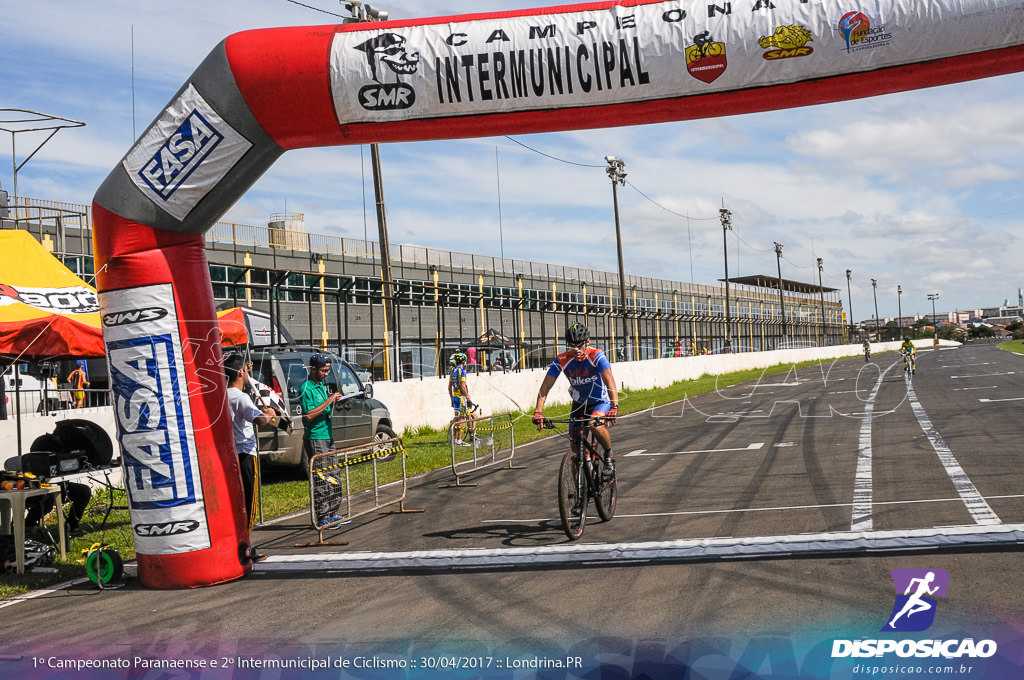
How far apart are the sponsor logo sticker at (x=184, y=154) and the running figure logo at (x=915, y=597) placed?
19.8 feet

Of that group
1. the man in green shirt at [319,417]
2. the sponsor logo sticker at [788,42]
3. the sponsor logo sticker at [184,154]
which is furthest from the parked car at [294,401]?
the sponsor logo sticker at [788,42]

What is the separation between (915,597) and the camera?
5.68 metres

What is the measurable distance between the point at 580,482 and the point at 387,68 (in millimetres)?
4240

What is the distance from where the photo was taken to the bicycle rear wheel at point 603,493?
903cm

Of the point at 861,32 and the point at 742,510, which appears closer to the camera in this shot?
the point at 861,32

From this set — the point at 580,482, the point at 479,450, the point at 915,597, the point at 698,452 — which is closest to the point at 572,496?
the point at 580,482

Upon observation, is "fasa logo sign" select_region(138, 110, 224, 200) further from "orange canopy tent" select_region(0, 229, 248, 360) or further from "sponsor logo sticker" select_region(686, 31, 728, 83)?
"sponsor logo sticker" select_region(686, 31, 728, 83)

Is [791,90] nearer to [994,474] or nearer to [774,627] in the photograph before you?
[774,627]

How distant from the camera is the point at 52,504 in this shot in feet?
33.7

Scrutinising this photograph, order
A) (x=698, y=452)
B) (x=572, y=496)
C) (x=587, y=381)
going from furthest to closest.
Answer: (x=698, y=452)
(x=587, y=381)
(x=572, y=496)

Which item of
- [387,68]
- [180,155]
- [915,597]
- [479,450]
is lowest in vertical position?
[479,450]

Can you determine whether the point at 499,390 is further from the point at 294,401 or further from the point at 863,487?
the point at 863,487

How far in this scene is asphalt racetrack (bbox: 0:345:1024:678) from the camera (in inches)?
211

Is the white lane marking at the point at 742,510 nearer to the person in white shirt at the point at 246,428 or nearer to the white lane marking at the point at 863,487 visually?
the white lane marking at the point at 863,487
